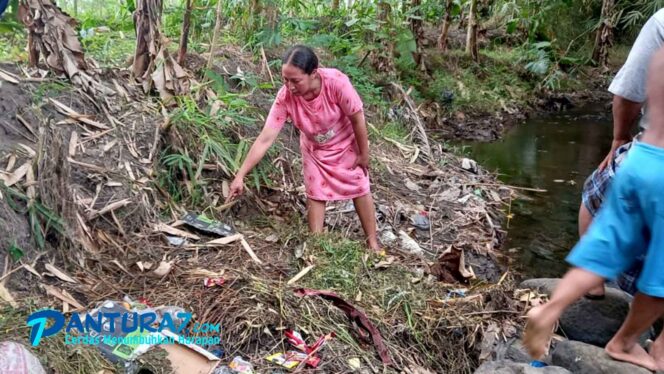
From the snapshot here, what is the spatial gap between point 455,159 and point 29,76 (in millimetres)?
4409

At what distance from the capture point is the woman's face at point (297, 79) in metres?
3.37

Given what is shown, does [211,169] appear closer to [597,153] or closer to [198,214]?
[198,214]

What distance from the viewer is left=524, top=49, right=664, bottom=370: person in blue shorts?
6.62ft

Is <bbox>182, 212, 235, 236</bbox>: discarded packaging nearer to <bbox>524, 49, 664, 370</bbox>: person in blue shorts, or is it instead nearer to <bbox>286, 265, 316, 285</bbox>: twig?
<bbox>286, 265, 316, 285</bbox>: twig

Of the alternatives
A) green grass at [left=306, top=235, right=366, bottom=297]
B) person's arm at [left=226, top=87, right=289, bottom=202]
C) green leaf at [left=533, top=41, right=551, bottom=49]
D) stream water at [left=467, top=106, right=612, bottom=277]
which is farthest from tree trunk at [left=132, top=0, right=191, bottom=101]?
green leaf at [left=533, top=41, right=551, bottom=49]

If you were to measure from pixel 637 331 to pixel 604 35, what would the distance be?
11.8 metres

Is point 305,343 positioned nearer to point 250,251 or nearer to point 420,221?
point 250,251

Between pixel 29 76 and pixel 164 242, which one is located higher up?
pixel 29 76

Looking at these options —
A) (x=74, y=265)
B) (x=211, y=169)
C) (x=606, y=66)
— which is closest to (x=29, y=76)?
(x=211, y=169)

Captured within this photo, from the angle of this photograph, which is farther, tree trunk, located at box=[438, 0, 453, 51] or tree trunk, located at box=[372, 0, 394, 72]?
tree trunk, located at box=[438, 0, 453, 51]

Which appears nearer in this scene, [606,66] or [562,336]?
[562,336]

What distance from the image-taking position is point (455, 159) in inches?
266

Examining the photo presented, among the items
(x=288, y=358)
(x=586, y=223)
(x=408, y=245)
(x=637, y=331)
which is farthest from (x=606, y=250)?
(x=408, y=245)

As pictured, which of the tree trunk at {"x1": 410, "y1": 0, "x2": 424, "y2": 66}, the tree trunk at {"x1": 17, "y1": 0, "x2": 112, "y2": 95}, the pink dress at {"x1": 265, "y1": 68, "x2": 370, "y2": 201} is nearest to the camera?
the pink dress at {"x1": 265, "y1": 68, "x2": 370, "y2": 201}
